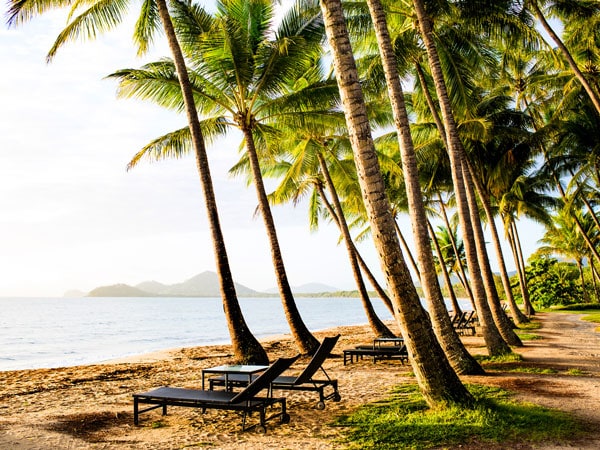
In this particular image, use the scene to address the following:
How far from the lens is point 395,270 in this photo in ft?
19.2

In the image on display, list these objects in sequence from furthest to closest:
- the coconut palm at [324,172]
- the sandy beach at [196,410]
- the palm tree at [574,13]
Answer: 1. the coconut palm at [324,172]
2. the palm tree at [574,13]
3. the sandy beach at [196,410]

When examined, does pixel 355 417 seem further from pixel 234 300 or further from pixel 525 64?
pixel 525 64

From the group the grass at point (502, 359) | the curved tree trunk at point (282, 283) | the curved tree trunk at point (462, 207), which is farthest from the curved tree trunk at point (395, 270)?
the curved tree trunk at point (282, 283)

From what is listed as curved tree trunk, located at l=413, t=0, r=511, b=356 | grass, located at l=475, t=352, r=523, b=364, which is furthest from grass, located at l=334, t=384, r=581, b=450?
curved tree trunk, located at l=413, t=0, r=511, b=356

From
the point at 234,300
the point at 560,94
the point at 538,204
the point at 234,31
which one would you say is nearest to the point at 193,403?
the point at 234,300

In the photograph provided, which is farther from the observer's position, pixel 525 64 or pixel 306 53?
pixel 525 64

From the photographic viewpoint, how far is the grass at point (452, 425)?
492 cm

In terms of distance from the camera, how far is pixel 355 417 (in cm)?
611

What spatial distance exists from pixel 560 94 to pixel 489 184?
4.53 meters

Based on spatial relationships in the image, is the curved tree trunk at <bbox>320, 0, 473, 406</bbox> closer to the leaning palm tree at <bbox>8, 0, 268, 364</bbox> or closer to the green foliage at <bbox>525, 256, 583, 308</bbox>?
the leaning palm tree at <bbox>8, 0, 268, 364</bbox>

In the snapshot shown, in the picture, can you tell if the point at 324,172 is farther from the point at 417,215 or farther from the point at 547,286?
the point at 547,286

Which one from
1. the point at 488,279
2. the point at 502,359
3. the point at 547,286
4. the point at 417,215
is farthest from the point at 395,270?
the point at 547,286

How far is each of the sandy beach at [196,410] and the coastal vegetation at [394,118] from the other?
0.64 meters

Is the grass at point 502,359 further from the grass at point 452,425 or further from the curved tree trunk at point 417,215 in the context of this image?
the grass at point 452,425
